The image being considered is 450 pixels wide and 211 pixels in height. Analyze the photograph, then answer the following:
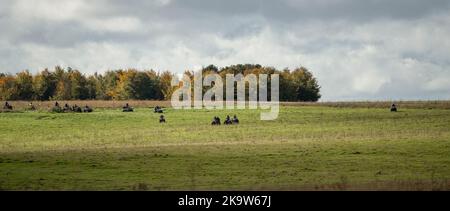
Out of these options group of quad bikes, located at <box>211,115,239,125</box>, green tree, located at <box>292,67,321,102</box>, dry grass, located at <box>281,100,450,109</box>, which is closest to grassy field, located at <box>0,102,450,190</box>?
group of quad bikes, located at <box>211,115,239,125</box>

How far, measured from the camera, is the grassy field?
34531 millimetres

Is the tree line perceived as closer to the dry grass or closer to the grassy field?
the dry grass

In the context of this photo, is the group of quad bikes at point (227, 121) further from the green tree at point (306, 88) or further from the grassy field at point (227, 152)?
the green tree at point (306, 88)

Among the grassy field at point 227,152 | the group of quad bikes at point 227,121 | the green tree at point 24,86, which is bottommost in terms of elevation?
the grassy field at point 227,152

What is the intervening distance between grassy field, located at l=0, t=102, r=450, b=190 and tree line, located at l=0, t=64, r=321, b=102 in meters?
60.3

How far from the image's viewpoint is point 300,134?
64.9 m

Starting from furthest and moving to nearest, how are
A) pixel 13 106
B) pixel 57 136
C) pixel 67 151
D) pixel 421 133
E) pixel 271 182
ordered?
pixel 13 106 → pixel 57 136 → pixel 421 133 → pixel 67 151 → pixel 271 182

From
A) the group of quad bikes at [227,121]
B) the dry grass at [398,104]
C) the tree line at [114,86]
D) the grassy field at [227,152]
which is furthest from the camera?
the tree line at [114,86]

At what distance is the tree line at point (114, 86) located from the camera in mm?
148875

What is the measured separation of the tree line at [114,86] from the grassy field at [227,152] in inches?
2374

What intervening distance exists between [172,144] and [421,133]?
23448 millimetres

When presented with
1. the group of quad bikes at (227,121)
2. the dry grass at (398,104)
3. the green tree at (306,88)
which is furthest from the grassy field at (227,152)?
the green tree at (306,88)

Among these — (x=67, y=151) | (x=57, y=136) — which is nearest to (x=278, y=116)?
(x=57, y=136)

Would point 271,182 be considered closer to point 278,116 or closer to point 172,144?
point 172,144
